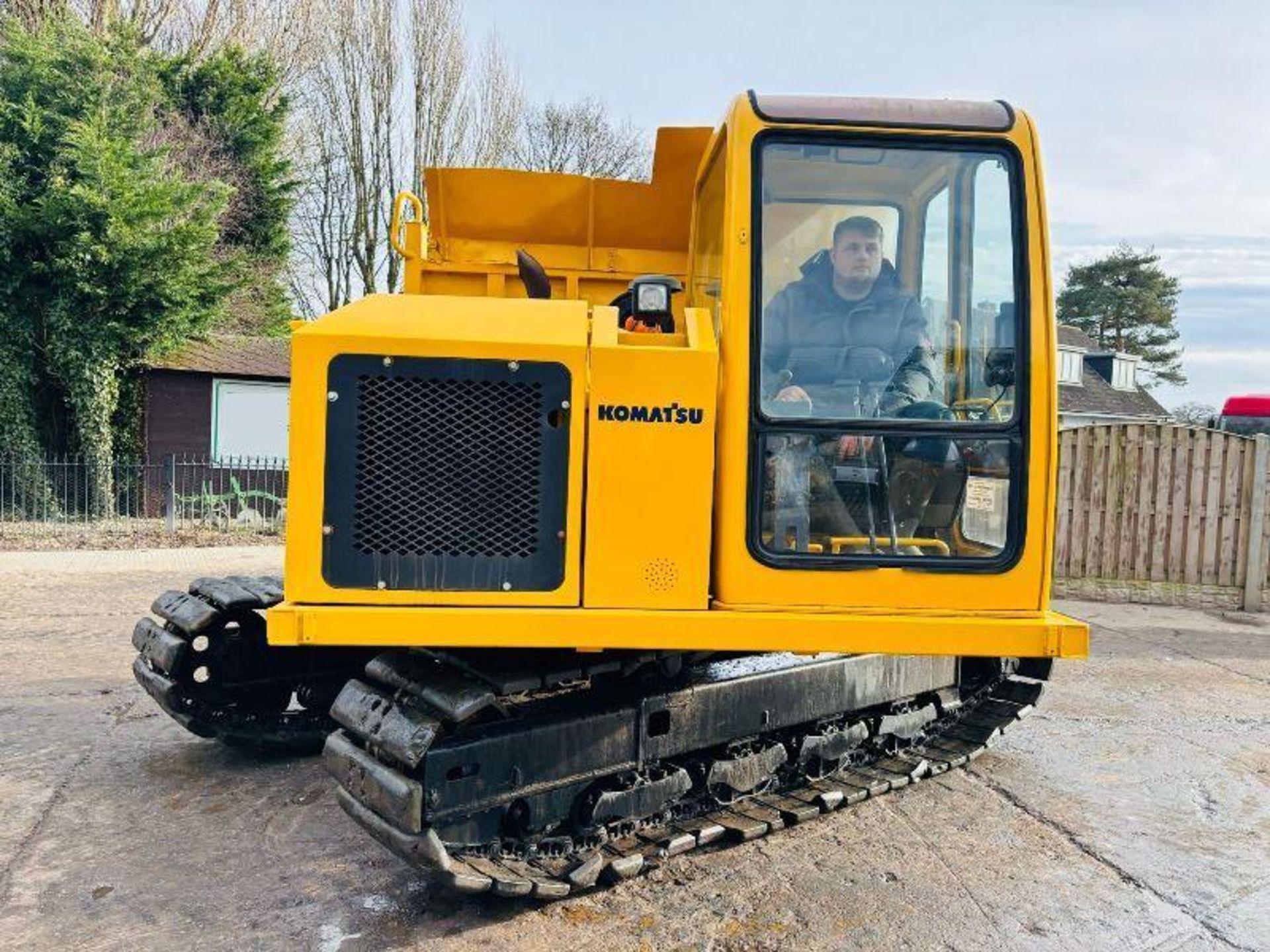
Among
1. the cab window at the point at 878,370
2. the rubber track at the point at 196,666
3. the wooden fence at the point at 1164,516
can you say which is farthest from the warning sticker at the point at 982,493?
the wooden fence at the point at 1164,516

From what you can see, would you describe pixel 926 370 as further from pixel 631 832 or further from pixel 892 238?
pixel 631 832

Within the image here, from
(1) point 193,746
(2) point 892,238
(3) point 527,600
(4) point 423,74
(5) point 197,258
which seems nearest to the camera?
(3) point 527,600

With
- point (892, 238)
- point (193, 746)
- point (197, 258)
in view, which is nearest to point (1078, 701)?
point (892, 238)

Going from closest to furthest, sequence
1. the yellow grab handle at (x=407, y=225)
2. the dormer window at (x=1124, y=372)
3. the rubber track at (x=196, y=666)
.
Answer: the yellow grab handle at (x=407, y=225), the rubber track at (x=196, y=666), the dormer window at (x=1124, y=372)

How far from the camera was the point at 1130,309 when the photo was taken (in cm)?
4150

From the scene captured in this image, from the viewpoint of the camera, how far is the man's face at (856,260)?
11.1 feet

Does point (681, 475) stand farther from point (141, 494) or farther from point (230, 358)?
point (230, 358)

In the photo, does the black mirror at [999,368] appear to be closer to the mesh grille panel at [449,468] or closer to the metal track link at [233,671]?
the mesh grille panel at [449,468]

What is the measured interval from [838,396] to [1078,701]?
4473 mm

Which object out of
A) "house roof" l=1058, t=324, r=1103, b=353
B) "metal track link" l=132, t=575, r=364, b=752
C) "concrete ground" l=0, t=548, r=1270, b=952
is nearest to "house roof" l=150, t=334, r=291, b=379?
"concrete ground" l=0, t=548, r=1270, b=952

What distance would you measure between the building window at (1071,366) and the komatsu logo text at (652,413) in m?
30.5

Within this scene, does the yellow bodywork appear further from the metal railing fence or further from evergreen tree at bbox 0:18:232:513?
evergreen tree at bbox 0:18:232:513

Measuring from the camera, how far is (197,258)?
16266 mm

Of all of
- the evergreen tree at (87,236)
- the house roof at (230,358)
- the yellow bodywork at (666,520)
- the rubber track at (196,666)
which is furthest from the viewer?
the house roof at (230,358)
